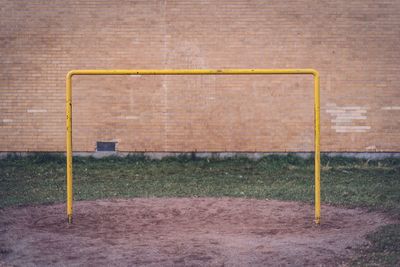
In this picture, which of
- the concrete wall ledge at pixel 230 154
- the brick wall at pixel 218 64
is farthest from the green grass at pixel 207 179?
the brick wall at pixel 218 64

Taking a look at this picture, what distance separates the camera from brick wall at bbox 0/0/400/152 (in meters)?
11.9

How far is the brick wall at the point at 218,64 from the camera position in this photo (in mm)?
11891

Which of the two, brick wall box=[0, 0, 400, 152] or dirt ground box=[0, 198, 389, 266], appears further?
brick wall box=[0, 0, 400, 152]

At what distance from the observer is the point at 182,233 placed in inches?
240

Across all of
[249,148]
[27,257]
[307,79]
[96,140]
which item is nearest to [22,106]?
[96,140]

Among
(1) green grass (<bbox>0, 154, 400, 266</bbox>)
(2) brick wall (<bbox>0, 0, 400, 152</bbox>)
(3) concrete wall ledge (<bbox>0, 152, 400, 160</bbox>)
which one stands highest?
(2) brick wall (<bbox>0, 0, 400, 152</bbox>)

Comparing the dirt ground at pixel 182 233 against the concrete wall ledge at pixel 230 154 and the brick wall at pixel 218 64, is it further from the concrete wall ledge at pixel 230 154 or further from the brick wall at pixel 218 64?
the brick wall at pixel 218 64

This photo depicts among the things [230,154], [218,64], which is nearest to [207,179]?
[230,154]

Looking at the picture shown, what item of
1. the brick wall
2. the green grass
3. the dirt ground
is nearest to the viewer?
→ the dirt ground

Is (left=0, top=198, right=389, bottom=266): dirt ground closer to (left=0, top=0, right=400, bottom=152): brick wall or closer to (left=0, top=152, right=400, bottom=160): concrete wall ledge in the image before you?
(left=0, top=152, right=400, bottom=160): concrete wall ledge

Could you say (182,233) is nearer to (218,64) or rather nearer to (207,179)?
(207,179)

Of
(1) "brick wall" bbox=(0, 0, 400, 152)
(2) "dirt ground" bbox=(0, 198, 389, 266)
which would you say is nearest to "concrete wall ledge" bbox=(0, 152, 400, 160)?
(1) "brick wall" bbox=(0, 0, 400, 152)

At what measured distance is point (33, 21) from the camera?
472 inches

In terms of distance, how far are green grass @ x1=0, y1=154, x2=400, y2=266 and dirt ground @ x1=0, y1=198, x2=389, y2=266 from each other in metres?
0.61
